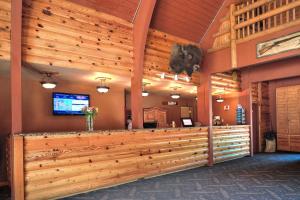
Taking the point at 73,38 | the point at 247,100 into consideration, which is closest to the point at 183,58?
the point at 73,38

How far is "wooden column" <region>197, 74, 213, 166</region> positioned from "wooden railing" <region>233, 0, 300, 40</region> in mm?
1621

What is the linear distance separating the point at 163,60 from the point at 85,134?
315cm

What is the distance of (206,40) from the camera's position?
7.12m

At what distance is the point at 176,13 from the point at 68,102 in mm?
4011

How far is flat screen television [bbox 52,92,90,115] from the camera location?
6492 mm

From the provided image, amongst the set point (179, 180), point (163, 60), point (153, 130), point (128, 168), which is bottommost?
point (179, 180)

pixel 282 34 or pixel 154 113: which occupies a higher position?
pixel 282 34

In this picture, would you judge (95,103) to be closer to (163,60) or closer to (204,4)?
(163,60)

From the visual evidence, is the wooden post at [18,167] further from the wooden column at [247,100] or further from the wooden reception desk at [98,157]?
the wooden column at [247,100]

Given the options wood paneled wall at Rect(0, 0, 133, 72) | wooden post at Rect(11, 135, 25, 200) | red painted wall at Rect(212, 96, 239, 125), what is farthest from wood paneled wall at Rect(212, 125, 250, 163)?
wooden post at Rect(11, 135, 25, 200)

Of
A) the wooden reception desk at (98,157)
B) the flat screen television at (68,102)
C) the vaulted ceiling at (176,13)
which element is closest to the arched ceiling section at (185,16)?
the vaulted ceiling at (176,13)

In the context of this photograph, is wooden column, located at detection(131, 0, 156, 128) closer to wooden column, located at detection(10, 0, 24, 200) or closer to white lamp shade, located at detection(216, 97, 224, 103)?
wooden column, located at detection(10, 0, 24, 200)

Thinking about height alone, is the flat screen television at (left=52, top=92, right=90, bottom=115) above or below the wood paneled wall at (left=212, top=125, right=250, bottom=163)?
above

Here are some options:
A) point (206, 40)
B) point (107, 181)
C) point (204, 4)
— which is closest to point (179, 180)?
point (107, 181)
